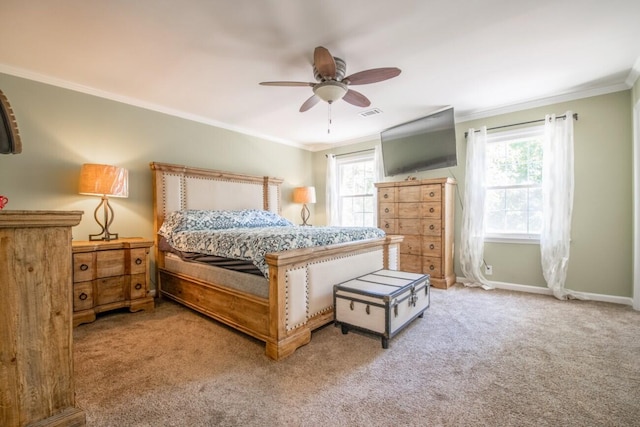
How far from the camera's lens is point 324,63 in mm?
2191

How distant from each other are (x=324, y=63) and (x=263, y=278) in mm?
1733

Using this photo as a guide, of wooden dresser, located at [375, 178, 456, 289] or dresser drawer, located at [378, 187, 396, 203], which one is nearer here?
wooden dresser, located at [375, 178, 456, 289]

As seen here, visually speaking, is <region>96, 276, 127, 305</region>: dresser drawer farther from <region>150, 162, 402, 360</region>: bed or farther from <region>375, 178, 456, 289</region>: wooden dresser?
<region>375, 178, 456, 289</region>: wooden dresser

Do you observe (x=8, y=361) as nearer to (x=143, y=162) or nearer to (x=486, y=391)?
(x=486, y=391)

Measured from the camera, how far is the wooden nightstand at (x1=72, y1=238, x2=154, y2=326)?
8.59 ft

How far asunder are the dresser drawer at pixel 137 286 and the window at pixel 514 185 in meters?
4.39

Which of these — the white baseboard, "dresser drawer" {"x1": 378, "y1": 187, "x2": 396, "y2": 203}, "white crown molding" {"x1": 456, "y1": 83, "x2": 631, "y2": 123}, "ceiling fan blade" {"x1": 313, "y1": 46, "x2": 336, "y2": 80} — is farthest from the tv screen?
"ceiling fan blade" {"x1": 313, "y1": 46, "x2": 336, "y2": 80}

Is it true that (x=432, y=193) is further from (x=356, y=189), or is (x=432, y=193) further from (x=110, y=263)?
(x=110, y=263)

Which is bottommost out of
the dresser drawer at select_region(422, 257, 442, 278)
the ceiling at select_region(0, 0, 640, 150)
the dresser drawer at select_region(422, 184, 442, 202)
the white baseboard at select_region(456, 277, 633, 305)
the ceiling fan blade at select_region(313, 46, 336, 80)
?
the white baseboard at select_region(456, 277, 633, 305)

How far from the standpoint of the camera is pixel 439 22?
2.08m

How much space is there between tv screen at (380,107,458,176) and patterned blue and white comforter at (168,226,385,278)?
171cm

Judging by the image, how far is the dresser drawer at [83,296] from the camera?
2596 mm

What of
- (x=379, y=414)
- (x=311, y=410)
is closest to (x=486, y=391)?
(x=379, y=414)

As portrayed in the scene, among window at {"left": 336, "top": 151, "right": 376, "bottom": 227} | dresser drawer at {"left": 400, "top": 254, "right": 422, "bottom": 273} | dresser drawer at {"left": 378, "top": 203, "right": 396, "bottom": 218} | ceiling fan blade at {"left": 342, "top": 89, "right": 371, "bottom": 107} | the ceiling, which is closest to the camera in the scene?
the ceiling
